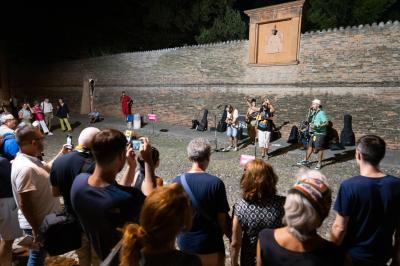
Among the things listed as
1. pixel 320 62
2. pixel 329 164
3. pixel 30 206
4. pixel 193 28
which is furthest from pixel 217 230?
pixel 193 28

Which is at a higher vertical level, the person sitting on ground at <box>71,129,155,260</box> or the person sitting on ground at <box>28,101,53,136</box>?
the person sitting on ground at <box>71,129,155,260</box>

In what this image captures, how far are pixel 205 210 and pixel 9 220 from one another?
241 cm

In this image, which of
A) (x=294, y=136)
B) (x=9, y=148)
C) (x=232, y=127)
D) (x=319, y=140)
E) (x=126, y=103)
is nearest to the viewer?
(x=9, y=148)

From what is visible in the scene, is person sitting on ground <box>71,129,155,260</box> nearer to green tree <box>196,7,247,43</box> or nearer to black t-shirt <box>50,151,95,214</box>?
black t-shirt <box>50,151,95,214</box>

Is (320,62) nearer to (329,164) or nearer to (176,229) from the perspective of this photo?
(329,164)

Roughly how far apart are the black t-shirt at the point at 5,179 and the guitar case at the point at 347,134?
396 inches

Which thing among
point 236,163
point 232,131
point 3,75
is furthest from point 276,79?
point 3,75

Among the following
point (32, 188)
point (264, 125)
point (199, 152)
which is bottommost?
point (264, 125)

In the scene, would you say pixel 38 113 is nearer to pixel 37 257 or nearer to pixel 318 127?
pixel 318 127

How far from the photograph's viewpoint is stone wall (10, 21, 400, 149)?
10.2 meters

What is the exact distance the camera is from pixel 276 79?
12.5 m

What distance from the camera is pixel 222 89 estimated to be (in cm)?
1440

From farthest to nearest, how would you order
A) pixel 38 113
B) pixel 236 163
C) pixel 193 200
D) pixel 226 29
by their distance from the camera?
pixel 226 29
pixel 38 113
pixel 236 163
pixel 193 200

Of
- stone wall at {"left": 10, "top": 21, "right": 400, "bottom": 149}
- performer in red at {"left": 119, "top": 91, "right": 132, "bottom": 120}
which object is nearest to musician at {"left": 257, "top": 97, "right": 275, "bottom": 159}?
stone wall at {"left": 10, "top": 21, "right": 400, "bottom": 149}
